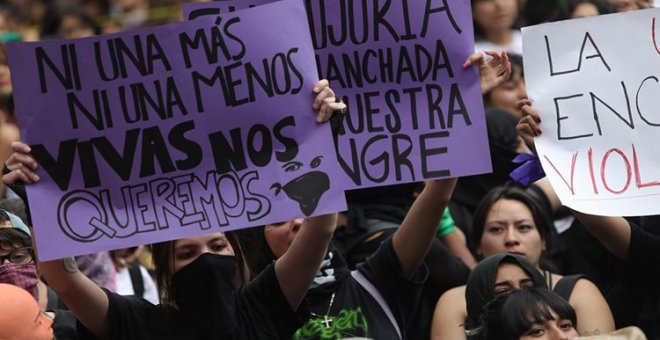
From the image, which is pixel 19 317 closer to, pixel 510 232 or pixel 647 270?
pixel 647 270

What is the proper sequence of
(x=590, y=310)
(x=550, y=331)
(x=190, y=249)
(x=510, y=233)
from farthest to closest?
(x=510, y=233)
(x=590, y=310)
(x=550, y=331)
(x=190, y=249)

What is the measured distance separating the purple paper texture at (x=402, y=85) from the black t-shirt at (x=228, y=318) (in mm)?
469

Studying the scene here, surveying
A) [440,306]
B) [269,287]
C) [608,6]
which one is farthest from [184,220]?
[608,6]

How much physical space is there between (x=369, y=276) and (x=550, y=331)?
66 cm

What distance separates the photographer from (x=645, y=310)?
16.6 ft

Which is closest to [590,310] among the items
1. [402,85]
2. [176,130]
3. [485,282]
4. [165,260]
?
A: [485,282]

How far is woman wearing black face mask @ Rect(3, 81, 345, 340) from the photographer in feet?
14.2

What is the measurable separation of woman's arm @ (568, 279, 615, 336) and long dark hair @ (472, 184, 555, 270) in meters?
0.60

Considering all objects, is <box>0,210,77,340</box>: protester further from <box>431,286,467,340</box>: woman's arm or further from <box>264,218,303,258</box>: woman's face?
<box>431,286,467,340</box>: woman's arm

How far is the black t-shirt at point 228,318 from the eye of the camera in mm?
4364

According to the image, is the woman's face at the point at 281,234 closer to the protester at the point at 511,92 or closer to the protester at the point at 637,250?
the protester at the point at 637,250

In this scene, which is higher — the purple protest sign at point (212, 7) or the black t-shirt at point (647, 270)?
the purple protest sign at point (212, 7)

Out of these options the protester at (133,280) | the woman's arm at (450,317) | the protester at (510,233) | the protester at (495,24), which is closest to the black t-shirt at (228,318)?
the woman's arm at (450,317)

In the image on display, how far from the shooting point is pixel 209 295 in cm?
Result: 443
